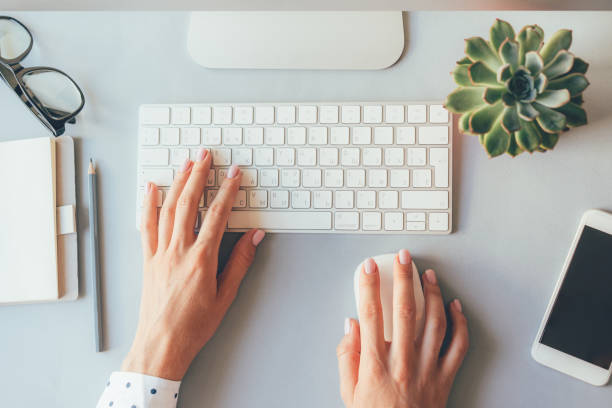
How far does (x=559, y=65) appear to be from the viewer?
19.6 inches

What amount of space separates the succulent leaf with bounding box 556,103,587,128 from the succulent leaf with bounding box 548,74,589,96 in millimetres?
24

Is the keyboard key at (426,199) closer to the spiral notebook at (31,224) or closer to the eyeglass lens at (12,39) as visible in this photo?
the spiral notebook at (31,224)

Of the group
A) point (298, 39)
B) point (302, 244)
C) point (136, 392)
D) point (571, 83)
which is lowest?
point (136, 392)

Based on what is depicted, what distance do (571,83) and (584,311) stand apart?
14.3 inches

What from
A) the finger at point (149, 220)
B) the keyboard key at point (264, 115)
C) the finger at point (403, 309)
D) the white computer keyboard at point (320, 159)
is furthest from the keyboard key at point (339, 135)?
the finger at point (149, 220)

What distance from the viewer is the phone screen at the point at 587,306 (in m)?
0.62

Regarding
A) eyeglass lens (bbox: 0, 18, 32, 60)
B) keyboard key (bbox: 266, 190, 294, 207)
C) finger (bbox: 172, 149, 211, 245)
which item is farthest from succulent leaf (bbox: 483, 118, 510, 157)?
eyeglass lens (bbox: 0, 18, 32, 60)

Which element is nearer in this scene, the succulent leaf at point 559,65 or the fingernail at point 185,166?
the succulent leaf at point 559,65

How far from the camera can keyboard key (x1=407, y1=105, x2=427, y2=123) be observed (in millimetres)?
643

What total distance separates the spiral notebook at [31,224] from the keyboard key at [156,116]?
17 centimetres

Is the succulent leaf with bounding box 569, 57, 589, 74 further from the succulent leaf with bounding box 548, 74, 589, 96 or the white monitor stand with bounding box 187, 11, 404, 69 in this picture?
the white monitor stand with bounding box 187, 11, 404, 69

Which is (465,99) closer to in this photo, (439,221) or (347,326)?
(439,221)

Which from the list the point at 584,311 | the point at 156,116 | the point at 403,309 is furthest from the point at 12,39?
the point at 584,311

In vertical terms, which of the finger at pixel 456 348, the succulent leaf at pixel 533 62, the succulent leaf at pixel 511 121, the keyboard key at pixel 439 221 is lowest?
the finger at pixel 456 348
